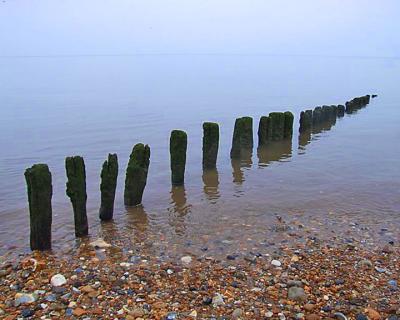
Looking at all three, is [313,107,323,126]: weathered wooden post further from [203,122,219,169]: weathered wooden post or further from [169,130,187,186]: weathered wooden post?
[169,130,187,186]: weathered wooden post

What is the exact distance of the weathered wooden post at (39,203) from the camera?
24.9ft

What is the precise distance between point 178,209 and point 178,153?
1.90 meters

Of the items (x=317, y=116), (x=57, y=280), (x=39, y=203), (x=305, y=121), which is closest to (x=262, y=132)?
(x=305, y=121)

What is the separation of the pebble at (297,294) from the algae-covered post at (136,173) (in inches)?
194

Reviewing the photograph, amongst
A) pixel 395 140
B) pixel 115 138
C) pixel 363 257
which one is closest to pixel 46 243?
pixel 363 257

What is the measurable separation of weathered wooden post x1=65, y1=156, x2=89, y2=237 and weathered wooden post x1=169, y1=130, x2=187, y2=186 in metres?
3.67

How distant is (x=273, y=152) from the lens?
16.6 m

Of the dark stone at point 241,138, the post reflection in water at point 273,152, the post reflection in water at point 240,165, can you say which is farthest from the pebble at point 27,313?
the dark stone at point 241,138

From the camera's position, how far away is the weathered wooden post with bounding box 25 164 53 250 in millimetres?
7578

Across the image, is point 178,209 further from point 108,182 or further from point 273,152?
point 273,152

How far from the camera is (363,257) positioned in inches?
299

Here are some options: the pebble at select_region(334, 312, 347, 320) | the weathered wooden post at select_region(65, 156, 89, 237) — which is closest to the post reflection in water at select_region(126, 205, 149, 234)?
the weathered wooden post at select_region(65, 156, 89, 237)

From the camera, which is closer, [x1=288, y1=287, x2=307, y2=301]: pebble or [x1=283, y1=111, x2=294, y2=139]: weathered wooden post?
[x1=288, y1=287, x2=307, y2=301]: pebble

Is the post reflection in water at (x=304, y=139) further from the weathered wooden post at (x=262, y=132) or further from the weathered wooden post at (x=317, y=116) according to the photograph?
the weathered wooden post at (x=317, y=116)
